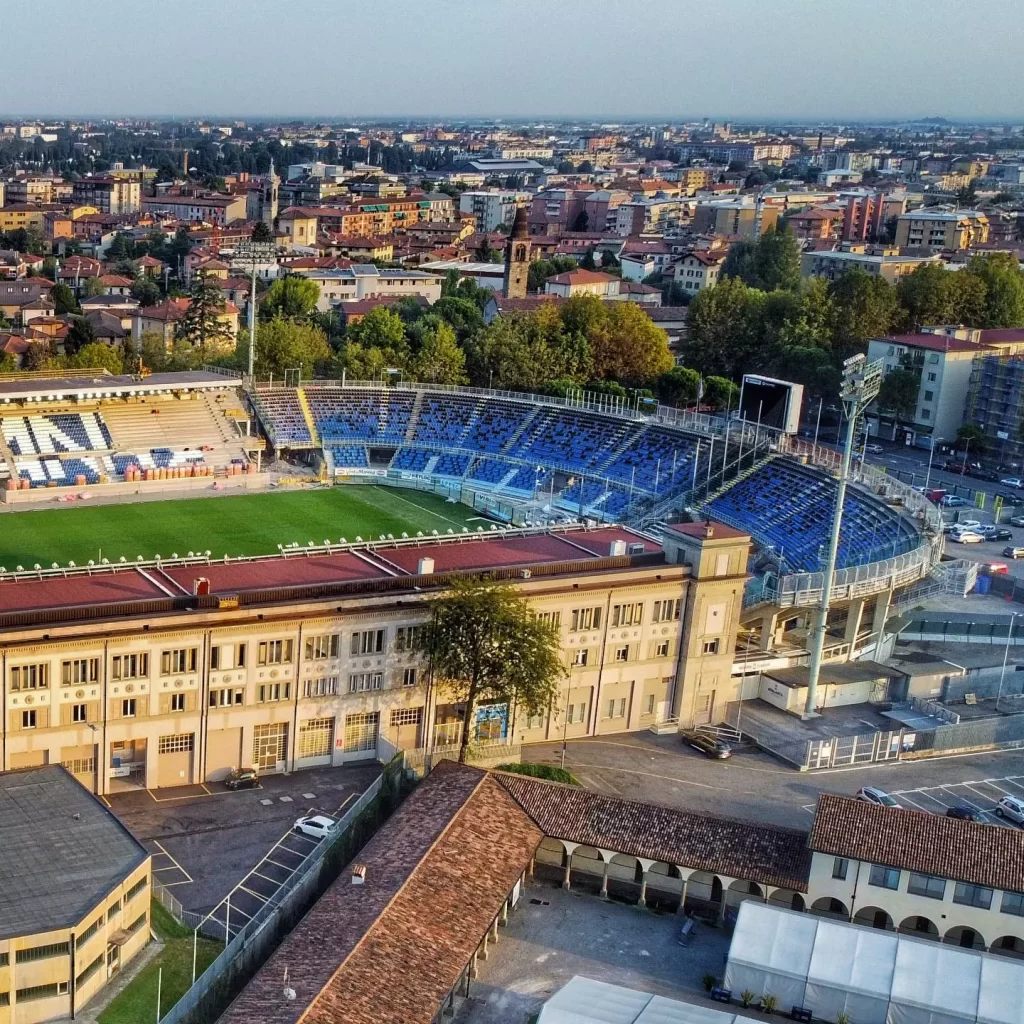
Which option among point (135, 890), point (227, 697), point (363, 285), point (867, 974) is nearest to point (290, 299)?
point (363, 285)

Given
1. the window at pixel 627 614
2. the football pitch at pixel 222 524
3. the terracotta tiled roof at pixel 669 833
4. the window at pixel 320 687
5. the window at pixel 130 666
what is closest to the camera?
the terracotta tiled roof at pixel 669 833

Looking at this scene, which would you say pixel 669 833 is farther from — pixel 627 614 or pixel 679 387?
pixel 679 387

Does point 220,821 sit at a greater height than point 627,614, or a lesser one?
lesser

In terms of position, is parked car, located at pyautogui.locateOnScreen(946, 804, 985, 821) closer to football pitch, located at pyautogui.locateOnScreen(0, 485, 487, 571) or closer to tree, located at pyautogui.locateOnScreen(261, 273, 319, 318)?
football pitch, located at pyautogui.locateOnScreen(0, 485, 487, 571)

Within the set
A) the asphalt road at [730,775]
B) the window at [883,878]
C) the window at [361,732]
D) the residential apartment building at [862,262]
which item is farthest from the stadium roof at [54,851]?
the residential apartment building at [862,262]

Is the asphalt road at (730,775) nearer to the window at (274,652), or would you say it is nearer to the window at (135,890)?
the window at (274,652)

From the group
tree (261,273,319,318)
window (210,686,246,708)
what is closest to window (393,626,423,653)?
window (210,686,246,708)

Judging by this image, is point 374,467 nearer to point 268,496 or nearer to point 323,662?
point 268,496
